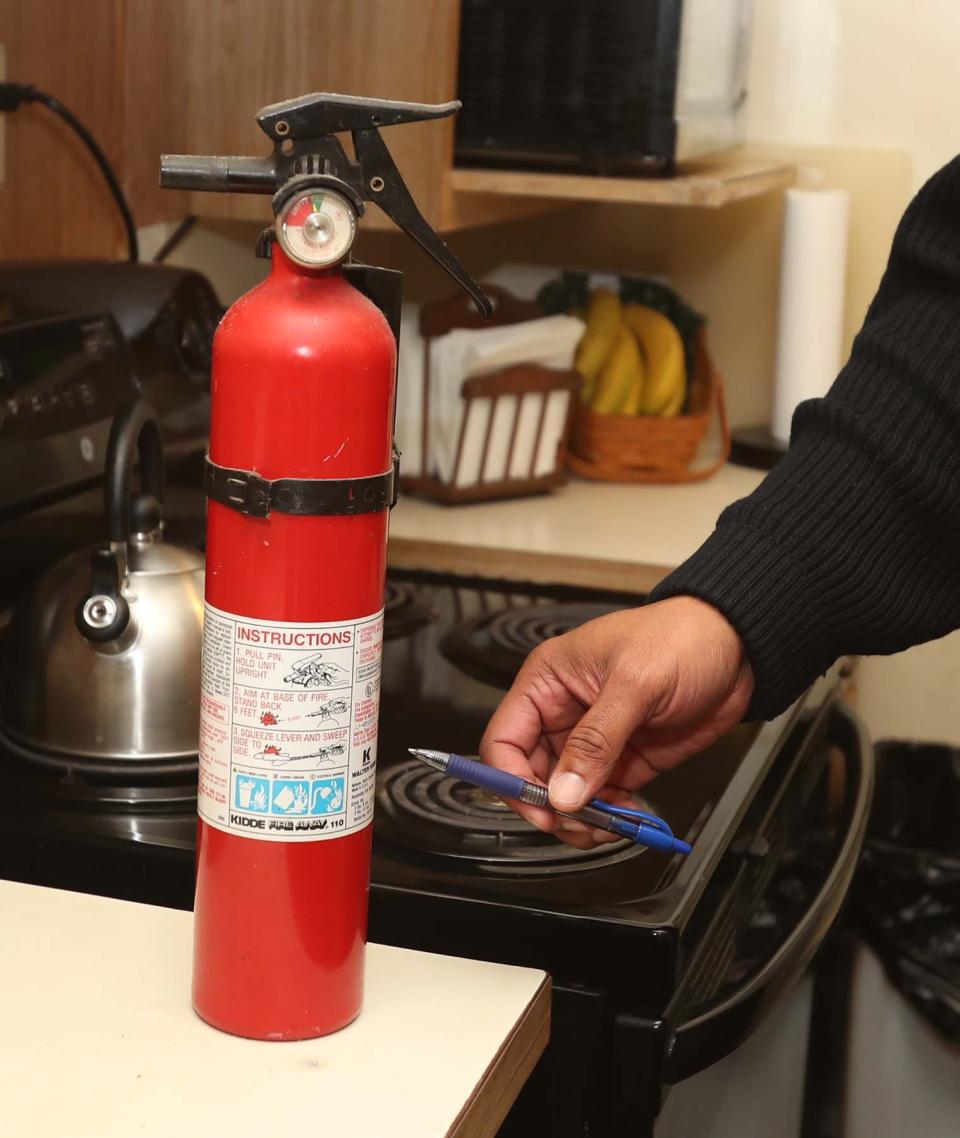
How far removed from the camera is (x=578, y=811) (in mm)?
856

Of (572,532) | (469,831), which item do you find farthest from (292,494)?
(572,532)

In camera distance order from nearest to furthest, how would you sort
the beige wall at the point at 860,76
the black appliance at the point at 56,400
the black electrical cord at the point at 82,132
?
the black appliance at the point at 56,400
the black electrical cord at the point at 82,132
the beige wall at the point at 860,76

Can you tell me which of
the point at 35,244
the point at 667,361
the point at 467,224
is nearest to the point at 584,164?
the point at 467,224

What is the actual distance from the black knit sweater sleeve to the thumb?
0.13 m

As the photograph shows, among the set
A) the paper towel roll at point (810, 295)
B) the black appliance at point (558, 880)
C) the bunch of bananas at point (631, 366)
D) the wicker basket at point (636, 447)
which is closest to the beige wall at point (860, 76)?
the paper towel roll at point (810, 295)

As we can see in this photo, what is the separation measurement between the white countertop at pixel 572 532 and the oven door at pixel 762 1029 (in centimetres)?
32

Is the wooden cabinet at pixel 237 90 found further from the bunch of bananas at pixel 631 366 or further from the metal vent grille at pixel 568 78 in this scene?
the bunch of bananas at pixel 631 366

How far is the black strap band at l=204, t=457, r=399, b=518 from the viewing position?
0.68 meters

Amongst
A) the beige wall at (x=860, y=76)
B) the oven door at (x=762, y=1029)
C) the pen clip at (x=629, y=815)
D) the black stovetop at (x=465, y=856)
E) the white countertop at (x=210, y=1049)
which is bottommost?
the oven door at (x=762, y=1029)

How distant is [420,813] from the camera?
100 cm

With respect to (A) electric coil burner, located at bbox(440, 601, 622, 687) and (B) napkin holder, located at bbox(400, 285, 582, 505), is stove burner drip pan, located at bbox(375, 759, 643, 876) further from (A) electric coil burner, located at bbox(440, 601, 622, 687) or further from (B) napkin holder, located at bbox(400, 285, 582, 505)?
(B) napkin holder, located at bbox(400, 285, 582, 505)

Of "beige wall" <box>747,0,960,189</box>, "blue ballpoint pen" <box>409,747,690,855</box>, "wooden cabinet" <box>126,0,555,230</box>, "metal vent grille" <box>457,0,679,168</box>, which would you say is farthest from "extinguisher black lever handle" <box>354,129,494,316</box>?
"beige wall" <box>747,0,960,189</box>

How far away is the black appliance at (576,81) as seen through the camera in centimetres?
181

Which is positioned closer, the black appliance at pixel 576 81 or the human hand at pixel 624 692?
the human hand at pixel 624 692
